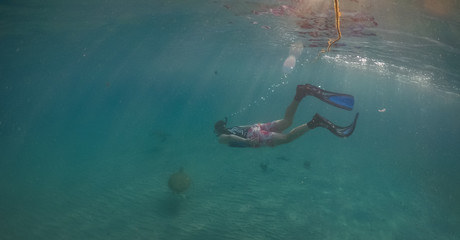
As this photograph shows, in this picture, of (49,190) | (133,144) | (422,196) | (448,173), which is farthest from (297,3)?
(448,173)

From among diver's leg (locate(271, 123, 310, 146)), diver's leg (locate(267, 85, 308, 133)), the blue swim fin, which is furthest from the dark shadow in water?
the blue swim fin

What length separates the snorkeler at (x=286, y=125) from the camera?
26.0 feet

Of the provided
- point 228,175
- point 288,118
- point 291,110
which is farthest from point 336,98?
point 228,175

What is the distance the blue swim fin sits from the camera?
27.0ft

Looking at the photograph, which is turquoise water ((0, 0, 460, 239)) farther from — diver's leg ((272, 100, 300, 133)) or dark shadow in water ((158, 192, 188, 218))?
diver's leg ((272, 100, 300, 133))

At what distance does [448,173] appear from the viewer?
72.2 feet

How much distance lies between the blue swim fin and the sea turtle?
8.45 meters

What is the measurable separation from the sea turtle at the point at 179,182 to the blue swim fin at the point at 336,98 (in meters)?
8.45

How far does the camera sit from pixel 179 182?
13.3 meters

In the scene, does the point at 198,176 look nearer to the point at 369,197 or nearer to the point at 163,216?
the point at 163,216

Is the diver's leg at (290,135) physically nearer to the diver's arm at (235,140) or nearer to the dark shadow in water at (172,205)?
the diver's arm at (235,140)

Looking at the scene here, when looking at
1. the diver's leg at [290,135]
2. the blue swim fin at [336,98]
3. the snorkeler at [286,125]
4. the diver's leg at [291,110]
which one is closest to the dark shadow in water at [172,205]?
the snorkeler at [286,125]

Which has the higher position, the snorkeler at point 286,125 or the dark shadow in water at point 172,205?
the snorkeler at point 286,125

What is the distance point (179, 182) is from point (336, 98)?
952 cm
